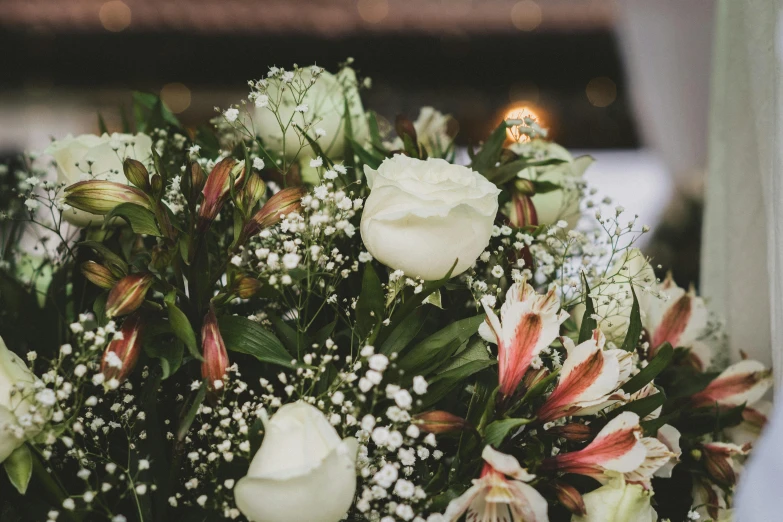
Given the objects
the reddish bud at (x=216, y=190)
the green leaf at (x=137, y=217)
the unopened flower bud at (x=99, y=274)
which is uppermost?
the reddish bud at (x=216, y=190)

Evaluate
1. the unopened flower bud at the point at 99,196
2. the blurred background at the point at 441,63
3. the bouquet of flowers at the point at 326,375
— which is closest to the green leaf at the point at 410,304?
the bouquet of flowers at the point at 326,375

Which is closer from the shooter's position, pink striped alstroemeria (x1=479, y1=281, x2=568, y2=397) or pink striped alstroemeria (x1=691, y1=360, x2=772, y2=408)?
pink striped alstroemeria (x1=479, y1=281, x2=568, y2=397)

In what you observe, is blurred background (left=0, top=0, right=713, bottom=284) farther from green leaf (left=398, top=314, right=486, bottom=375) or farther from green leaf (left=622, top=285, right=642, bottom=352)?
green leaf (left=398, top=314, right=486, bottom=375)

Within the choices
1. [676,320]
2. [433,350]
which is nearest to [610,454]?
[433,350]

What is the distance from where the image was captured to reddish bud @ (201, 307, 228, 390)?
19.4 inches

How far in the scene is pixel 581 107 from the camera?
12.6ft

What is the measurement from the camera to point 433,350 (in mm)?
540

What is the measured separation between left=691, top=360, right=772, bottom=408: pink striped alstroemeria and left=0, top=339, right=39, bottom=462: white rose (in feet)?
1.97

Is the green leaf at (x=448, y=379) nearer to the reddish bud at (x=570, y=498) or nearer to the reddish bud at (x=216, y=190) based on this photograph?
the reddish bud at (x=570, y=498)

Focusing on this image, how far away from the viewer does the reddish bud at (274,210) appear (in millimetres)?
532

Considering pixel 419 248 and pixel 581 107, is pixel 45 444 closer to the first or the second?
pixel 419 248

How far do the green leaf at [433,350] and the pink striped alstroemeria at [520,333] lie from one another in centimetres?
3

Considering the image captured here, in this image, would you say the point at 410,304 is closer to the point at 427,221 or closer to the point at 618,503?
the point at 427,221

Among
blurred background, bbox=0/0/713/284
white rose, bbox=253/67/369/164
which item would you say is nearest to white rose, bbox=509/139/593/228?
white rose, bbox=253/67/369/164
